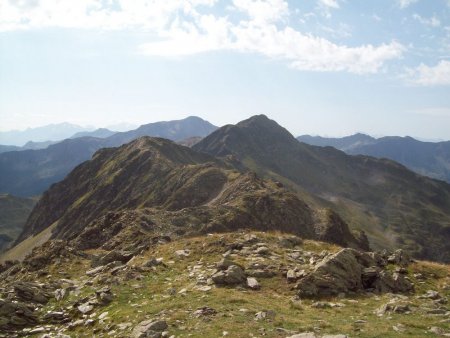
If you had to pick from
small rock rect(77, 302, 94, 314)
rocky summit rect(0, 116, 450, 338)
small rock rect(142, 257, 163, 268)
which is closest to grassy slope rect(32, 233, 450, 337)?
rocky summit rect(0, 116, 450, 338)

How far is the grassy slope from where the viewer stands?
17406 millimetres

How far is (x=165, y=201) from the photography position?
394ft

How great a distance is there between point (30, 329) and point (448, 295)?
2256cm

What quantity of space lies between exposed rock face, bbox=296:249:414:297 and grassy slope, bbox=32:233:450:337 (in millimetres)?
881

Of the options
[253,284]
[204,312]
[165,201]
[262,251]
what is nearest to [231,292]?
[253,284]

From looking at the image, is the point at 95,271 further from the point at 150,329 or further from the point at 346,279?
the point at 346,279

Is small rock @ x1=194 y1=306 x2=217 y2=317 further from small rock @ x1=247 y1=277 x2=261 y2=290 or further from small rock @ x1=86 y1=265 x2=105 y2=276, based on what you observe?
small rock @ x1=86 y1=265 x2=105 y2=276

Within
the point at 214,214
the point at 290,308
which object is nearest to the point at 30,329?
the point at 290,308

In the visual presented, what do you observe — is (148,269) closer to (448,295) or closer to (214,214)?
(448,295)

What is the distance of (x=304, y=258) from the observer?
29.4 meters

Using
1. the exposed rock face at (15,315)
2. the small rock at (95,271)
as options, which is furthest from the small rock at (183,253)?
the exposed rock face at (15,315)

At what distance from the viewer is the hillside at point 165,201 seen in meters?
69.6

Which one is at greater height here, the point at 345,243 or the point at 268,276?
the point at 268,276

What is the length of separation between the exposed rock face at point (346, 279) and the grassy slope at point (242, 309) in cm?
88
